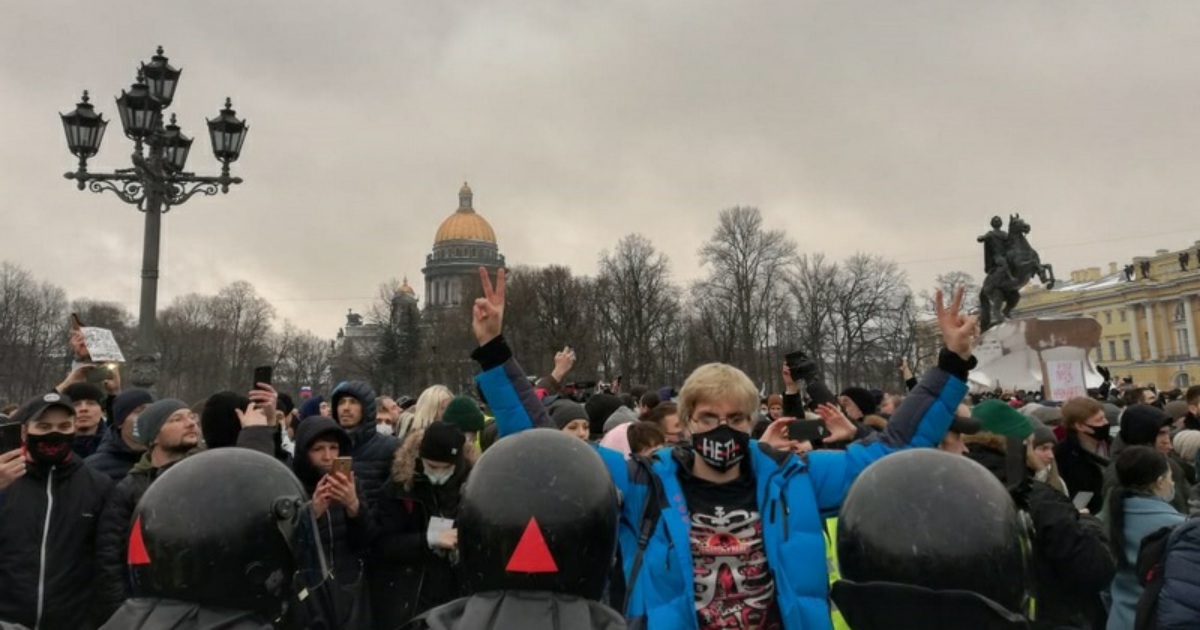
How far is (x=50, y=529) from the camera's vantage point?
Result: 12.0 feet

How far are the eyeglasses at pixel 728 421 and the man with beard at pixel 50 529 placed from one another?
280cm

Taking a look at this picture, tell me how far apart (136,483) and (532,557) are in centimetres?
309

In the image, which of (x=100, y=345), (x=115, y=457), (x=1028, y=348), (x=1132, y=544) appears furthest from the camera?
(x=1028, y=348)

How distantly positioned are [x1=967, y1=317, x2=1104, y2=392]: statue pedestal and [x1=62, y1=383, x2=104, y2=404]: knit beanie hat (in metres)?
15.9

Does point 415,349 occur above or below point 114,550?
above

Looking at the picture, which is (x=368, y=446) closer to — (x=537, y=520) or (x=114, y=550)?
(x=114, y=550)

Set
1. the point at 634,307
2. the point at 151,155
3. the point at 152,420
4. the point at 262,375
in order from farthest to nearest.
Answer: the point at 634,307
the point at 151,155
the point at 262,375
the point at 152,420

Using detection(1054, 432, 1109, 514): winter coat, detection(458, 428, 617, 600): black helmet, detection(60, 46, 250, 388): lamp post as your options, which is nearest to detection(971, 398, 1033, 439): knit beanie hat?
detection(1054, 432, 1109, 514): winter coat

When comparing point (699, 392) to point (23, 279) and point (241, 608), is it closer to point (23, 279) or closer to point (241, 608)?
point (241, 608)

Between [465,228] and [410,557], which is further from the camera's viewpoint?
[465,228]

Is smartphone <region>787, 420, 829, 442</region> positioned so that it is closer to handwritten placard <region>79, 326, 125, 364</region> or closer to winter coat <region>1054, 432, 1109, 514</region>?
winter coat <region>1054, 432, 1109, 514</region>

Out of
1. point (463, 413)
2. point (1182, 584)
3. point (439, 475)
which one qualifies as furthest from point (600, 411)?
point (1182, 584)

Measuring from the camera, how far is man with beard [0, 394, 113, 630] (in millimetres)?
3574

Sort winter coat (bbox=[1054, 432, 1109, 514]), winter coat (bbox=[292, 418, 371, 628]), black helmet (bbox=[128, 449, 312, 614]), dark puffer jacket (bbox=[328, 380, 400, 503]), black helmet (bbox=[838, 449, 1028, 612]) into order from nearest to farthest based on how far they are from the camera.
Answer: black helmet (bbox=[838, 449, 1028, 612]), black helmet (bbox=[128, 449, 312, 614]), winter coat (bbox=[292, 418, 371, 628]), dark puffer jacket (bbox=[328, 380, 400, 503]), winter coat (bbox=[1054, 432, 1109, 514])
